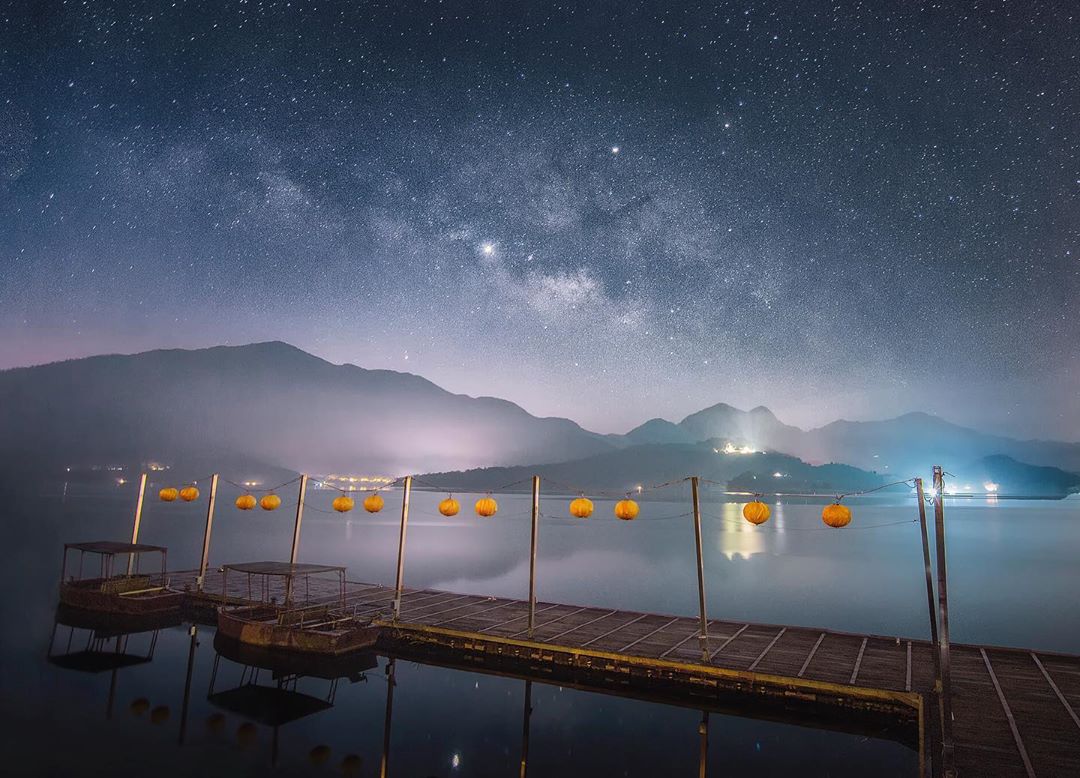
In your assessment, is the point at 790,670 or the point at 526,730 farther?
the point at 526,730

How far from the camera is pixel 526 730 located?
14906mm

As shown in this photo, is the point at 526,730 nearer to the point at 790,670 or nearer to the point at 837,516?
the point at 790,670

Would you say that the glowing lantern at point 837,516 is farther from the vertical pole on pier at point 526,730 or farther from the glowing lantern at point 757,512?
the vertical pole on pier at point 526,730

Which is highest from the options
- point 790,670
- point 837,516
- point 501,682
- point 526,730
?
point 837,516

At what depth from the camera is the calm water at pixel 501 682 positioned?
1316cm

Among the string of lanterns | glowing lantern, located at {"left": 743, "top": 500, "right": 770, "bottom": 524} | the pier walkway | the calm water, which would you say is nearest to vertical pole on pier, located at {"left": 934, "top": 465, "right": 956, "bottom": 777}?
the pier walkway

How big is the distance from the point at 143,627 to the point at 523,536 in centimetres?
7103

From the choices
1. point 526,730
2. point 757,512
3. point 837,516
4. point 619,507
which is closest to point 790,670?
point 837,516

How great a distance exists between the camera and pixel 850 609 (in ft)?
126

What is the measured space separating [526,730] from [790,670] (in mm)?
6344

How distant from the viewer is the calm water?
13164mm

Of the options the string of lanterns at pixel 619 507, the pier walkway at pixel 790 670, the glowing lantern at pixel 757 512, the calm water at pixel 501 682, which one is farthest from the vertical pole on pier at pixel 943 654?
the glowing lantern at pixel 757 512

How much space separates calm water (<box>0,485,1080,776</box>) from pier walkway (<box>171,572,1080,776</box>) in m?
0.61

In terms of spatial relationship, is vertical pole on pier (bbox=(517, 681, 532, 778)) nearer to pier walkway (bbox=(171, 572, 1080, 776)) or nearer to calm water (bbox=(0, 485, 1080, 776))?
calm water (bbox=(0, 485, 1080, 776))
